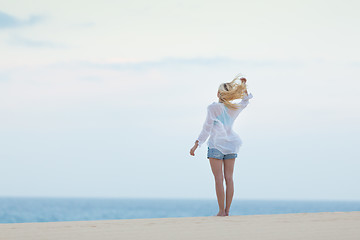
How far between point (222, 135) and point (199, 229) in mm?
1839

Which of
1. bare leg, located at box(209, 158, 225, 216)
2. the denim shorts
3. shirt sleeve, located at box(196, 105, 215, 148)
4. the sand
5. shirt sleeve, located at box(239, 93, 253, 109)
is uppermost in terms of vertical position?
shirt sleeve, located at box(239, 93, 253, 109)

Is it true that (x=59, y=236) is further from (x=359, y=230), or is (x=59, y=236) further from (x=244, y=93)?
(x=244, y=93)

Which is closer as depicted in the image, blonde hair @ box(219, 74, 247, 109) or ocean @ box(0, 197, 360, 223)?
blonde hair @ box(219, 74, 247, 109)

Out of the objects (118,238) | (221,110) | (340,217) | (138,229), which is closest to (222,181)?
(221,110)

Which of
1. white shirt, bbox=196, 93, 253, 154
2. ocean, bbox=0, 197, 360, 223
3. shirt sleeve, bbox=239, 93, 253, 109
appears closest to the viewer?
white shirt, bbox=196, 93, 253, 154

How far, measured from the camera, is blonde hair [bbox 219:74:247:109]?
260 inches

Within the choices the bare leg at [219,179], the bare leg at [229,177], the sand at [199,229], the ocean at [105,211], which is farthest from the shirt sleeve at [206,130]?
the ocean at [105,211]

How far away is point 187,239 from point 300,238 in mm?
929

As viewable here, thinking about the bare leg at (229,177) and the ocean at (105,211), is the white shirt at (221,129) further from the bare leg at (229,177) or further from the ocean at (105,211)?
the ocean at (105,211)

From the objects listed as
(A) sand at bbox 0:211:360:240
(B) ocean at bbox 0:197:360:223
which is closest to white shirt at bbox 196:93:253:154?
(A) sand at bbox 0:211:360:240

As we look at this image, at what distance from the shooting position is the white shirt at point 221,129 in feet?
21.6

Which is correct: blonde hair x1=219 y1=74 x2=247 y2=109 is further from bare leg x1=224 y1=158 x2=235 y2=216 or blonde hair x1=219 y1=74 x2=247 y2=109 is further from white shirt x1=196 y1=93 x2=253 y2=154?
bare leg x1=224 y1=158 x2=235 y2=216

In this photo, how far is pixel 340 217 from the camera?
6148mm

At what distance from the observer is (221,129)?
6.63m
